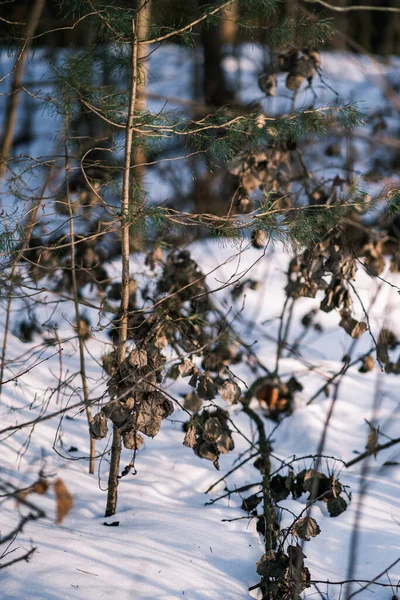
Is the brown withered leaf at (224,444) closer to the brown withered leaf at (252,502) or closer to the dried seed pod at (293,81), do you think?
the brown withered leaf at (252,502)

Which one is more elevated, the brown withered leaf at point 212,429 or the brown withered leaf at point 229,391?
the brown withered leaf at point 229,391

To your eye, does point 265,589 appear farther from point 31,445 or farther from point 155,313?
point 31,445

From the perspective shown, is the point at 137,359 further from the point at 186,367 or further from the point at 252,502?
the point at 252,502

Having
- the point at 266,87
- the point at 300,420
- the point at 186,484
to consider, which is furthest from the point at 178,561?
the point at 266,87

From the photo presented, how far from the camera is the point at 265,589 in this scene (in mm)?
1968

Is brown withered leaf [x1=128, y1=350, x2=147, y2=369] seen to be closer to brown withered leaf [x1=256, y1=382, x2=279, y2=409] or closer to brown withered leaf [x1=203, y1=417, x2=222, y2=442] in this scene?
brown withered leaf [x1=203, y1=417, x2=222, y2=442]

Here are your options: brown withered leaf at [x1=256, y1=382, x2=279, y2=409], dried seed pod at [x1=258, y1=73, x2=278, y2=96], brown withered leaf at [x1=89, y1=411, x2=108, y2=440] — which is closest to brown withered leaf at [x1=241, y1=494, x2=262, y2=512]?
brown withered leaf at [x1=89, y1=411, x2=108, y2=440]

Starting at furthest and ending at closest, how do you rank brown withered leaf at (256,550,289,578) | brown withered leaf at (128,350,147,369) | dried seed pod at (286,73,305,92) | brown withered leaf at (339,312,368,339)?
dried seed pod at (286,73,305,92)
brown withered leaf at (339,312,368,339)
brown withered leaf at (128,350,147,369)
brown withered leaf at (256,550,289,578)

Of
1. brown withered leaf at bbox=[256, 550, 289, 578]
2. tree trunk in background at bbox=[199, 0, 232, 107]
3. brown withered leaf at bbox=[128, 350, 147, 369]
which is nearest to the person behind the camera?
brown withered leaf at bbox=[256, 550, 289, 578]

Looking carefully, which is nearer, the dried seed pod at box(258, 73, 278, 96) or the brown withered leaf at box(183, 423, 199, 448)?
the brown withered leaf at box(183, 423, 199, 448)

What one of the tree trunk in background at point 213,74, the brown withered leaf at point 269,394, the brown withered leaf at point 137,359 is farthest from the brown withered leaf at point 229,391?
the tree trunk in background at point 213,74

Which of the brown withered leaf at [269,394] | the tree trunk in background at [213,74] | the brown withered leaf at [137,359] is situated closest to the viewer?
the brown withered leaf at [137,359]

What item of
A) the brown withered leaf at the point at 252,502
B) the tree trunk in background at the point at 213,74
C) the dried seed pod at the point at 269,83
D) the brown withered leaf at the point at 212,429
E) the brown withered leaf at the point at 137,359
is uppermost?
the tree trunk in background at the point at 213,74

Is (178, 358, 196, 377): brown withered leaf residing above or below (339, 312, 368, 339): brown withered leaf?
below
